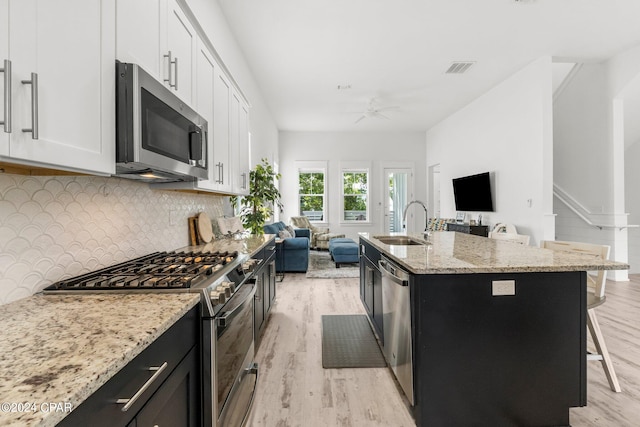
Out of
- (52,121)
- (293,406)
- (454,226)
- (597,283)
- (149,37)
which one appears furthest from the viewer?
(454,226)

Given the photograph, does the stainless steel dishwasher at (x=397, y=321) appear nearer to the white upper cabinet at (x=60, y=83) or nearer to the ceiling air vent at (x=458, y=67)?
the white upper cabinet at (x=60, y=83)

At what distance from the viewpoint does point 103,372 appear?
0.63 metres

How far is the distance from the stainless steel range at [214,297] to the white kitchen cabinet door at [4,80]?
2.08ft

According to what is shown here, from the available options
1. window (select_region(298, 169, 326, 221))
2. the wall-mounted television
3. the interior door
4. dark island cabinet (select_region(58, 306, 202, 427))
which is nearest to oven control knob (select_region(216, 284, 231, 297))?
dark island cabinet (select_region(58, 306, 202, 427))

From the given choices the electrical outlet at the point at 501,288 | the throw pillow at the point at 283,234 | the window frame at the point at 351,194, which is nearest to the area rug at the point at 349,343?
the electrical outlet at the point at 501,288

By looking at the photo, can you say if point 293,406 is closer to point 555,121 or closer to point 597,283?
point 597,283

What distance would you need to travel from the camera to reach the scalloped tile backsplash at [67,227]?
106 centimetres

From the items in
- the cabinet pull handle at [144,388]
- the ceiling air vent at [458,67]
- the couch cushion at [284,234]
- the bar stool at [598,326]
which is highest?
the ceiling air vent at [458,67]

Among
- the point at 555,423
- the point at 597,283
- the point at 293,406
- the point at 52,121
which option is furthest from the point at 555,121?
the point at 52,121

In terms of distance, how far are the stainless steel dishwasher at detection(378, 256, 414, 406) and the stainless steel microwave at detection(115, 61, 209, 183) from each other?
1.31 m

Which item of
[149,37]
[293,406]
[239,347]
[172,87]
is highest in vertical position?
[149,37]

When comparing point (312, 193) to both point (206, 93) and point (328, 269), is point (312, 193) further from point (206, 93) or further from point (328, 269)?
point (206, 93)

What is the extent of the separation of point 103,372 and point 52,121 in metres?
0.66

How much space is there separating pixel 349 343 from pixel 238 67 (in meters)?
3.47
